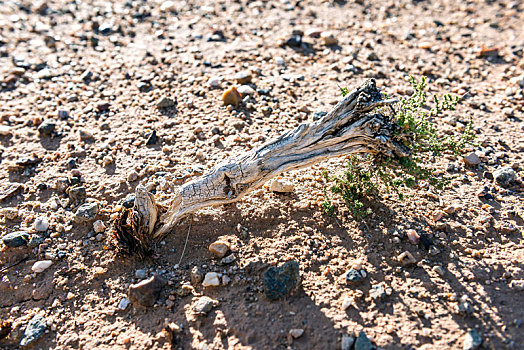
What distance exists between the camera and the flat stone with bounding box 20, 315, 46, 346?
11.3ft

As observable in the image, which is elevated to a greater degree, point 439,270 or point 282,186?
point 282,186

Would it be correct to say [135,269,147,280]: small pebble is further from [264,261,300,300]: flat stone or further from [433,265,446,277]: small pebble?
[433,265,446,277]: small pebble

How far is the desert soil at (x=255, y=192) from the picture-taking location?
10.8 feet

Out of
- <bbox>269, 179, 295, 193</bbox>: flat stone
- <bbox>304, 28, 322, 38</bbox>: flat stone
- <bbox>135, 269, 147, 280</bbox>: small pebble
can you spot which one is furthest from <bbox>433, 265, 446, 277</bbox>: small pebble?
<bbox>304, 28, 322, 38</bbox>: flat stone

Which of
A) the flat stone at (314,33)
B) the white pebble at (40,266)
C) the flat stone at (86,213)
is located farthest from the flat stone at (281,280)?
the flat stone at (314,33)

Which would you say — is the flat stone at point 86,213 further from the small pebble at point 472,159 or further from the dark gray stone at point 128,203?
the small pebble at point 472,159

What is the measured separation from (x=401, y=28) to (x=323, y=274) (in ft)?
15.9

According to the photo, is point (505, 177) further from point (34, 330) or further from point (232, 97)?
point (34, 330)

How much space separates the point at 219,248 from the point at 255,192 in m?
0.72

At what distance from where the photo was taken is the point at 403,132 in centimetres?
364

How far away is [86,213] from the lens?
4.08 m

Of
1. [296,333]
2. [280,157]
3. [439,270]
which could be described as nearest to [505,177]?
[439,270]

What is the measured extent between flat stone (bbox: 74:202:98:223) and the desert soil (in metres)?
0.04

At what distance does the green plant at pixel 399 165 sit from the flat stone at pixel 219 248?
2.97 feet
